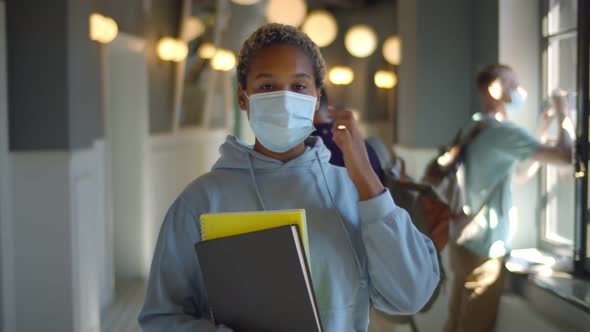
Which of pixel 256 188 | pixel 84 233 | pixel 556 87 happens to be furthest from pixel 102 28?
pixel 256 188

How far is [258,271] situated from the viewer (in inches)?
49.2

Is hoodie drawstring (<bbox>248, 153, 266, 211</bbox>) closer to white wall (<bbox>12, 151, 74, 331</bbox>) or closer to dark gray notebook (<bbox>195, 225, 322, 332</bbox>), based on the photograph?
dark gray notebook (<bbox>195, 225, 322, 332</bbox>)

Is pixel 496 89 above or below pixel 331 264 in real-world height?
above

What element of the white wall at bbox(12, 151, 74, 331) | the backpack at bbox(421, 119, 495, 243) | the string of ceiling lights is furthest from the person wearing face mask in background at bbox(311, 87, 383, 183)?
the string of ceiling lights

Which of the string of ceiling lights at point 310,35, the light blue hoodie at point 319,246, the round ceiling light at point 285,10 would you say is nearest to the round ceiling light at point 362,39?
the string of ceiling lights at point 310,35

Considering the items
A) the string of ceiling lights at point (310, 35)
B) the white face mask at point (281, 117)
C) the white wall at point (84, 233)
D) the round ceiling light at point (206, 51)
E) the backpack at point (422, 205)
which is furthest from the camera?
the round ceiling light at point (206, 51)

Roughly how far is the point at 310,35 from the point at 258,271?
7.60 meters

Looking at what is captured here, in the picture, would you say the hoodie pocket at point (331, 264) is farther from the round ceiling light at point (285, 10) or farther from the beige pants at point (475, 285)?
the round ceiling light at point (285, 10)

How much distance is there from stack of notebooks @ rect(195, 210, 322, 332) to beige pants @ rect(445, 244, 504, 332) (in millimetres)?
2600

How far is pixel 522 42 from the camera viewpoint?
4152 mm

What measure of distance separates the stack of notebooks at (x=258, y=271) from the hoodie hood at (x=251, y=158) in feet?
0.64

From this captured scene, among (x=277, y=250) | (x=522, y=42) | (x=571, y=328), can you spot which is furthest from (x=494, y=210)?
(x=277, y=250)

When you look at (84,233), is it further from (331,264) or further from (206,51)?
(206,51)

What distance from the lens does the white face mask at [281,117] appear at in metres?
1.44
